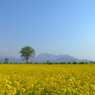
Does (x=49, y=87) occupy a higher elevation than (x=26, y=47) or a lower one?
lower

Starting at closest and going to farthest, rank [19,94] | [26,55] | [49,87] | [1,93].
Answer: [1,93] → [19,94] → [49,87] → [26,55]

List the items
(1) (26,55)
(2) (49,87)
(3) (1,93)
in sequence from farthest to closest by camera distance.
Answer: (1) (26,55), (2) (49,87), (3) (1,93)

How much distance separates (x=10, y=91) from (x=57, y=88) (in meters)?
2.08

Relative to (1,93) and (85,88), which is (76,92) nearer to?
(85,88)

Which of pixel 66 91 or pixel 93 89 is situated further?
pixel 93 89

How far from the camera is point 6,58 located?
375 feet

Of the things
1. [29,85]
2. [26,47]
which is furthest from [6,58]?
[29,85]

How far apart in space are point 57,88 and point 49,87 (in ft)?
1.67

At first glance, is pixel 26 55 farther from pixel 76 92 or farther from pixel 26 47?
pixel 76 92

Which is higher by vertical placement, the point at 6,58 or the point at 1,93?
the point at 6,58

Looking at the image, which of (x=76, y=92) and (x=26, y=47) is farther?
(x=26, y=47)

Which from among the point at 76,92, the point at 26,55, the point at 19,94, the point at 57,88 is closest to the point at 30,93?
the point at 19,94

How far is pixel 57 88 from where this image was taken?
37.4 ft

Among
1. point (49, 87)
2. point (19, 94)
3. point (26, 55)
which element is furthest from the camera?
point (26, 55)
